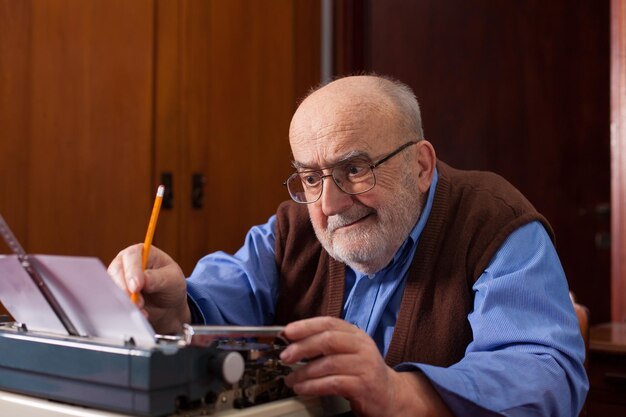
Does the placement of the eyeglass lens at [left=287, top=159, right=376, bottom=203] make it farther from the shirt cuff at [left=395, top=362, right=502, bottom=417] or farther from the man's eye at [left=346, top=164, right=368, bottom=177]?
the shirt cuff at [left=395, top=362, right=502, bottom=417]

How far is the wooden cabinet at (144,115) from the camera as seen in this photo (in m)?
2.48

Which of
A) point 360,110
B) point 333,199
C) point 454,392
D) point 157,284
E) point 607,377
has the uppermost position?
point 360,110

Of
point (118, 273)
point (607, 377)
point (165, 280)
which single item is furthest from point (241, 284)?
point (607, 377)

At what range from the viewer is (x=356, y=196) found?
1343 mm

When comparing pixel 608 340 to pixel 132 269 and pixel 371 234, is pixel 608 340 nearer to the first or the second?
pixel 371 234

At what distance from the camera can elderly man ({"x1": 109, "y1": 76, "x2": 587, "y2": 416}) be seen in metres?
1.08

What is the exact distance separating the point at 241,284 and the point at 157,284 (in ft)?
1.07

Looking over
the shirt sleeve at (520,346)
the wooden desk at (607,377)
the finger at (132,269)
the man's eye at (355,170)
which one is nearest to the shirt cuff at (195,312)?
the finger at (132,269)

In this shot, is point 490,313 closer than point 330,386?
No

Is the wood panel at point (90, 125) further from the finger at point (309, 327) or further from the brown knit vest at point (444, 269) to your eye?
the finger at point (309, 327)

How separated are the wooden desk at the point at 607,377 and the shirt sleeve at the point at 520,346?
0.85 metres

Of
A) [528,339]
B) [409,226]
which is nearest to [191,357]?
[528,339]

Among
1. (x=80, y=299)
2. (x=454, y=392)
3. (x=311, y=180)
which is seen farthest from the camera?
(x=311, y=180)

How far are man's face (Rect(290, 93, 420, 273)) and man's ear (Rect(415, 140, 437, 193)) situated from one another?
6 centimetres
